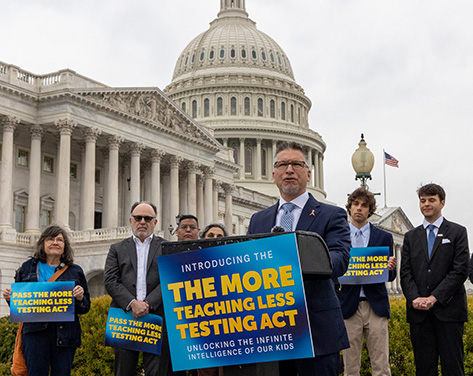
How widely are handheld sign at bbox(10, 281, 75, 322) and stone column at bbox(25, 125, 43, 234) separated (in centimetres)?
3424

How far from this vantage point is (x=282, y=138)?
96.0 meters

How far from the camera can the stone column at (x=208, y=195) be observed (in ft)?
180

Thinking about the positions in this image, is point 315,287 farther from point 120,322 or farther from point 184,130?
point 184,130

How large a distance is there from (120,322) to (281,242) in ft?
14.1

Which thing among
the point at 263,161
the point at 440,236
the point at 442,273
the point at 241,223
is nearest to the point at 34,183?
the point at 241,223

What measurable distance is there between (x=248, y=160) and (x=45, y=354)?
89588 millimetres

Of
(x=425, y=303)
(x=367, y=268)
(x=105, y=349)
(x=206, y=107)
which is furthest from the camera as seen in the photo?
→ (x=206, y=107)

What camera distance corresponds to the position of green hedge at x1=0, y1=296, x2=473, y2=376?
11328 millimetres

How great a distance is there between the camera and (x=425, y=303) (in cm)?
827

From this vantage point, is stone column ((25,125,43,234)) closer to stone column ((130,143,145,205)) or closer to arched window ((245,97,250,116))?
stone column ((130,143,145,205))

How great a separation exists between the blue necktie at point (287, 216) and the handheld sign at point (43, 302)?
3724mm

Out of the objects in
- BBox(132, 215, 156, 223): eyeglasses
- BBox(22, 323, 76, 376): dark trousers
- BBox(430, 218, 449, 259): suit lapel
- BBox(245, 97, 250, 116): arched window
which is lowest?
BBox(22, 323, 76, 376): dark trousers

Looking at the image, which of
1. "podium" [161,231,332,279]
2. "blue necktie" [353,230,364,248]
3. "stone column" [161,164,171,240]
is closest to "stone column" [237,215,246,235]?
"stone column" [161,164,171,240]

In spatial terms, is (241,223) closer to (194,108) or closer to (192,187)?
(192,187)
